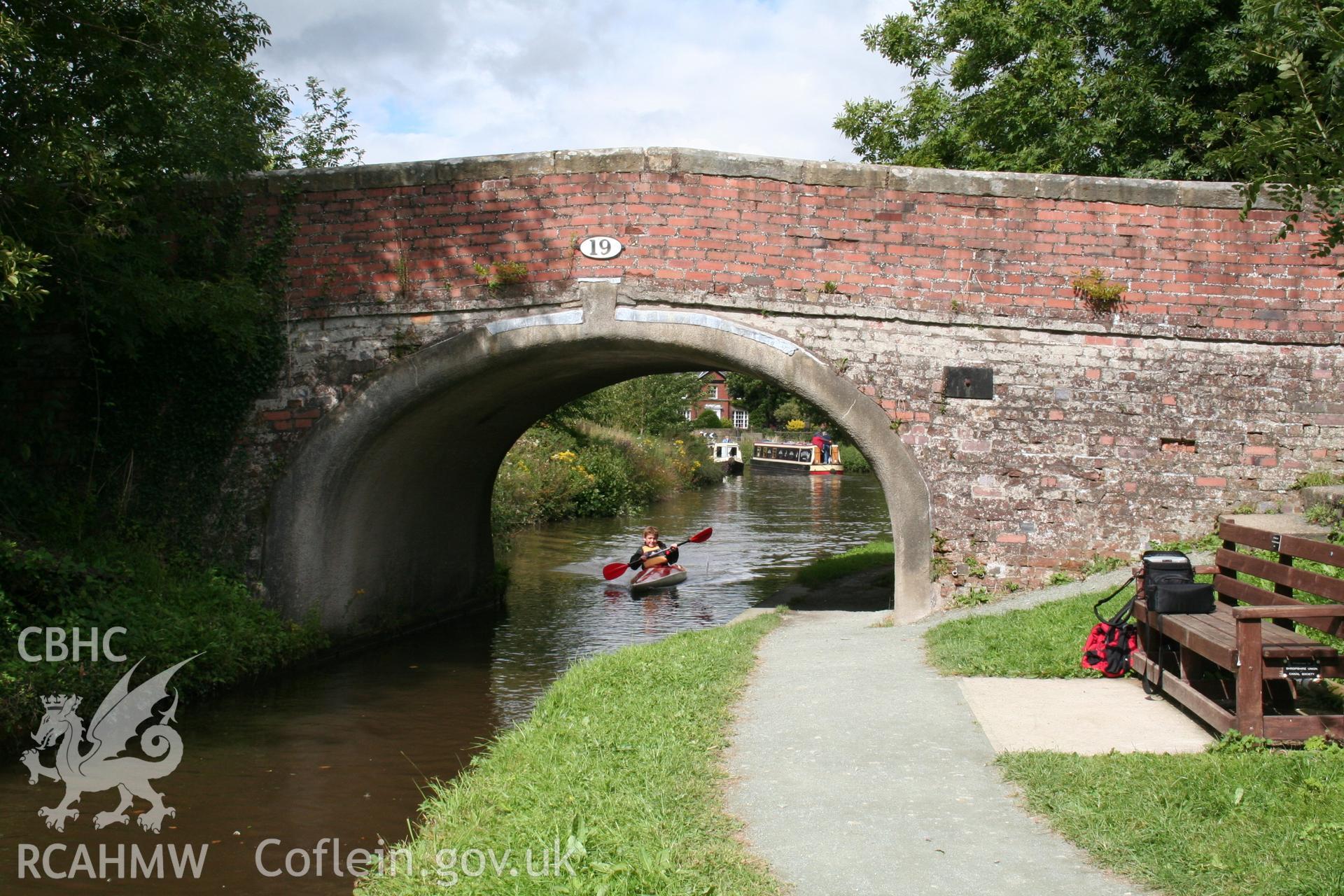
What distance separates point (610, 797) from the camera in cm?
474

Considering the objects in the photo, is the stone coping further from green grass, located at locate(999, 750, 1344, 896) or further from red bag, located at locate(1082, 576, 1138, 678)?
green grass, located at locate(999, 750, 1344, 896)

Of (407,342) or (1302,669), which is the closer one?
(1302,669)

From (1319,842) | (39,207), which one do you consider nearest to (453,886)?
(1319,842)

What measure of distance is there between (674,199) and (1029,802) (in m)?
6.34

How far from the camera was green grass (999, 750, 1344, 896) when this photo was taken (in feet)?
11.8

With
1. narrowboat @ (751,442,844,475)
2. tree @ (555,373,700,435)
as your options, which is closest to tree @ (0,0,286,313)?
tree @ (555,373,700,435)

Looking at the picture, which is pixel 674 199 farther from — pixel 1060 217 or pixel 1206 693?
pixel 1206 693

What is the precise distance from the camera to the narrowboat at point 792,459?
1861 inches

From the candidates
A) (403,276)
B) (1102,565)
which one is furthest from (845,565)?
(403,276)

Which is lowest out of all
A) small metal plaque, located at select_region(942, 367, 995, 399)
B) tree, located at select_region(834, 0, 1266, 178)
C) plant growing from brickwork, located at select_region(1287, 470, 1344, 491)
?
plant growing from brickwork, located at select_region(1287, 470, 1344, 491)

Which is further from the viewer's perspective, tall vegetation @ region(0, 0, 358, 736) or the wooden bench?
tall vegetation @ region(0, 0, 358, 736)

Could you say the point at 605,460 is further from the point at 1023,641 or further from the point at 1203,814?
→ the point at 1203,814

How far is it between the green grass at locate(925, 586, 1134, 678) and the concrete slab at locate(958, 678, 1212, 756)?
16cm

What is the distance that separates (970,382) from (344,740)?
228 inches
